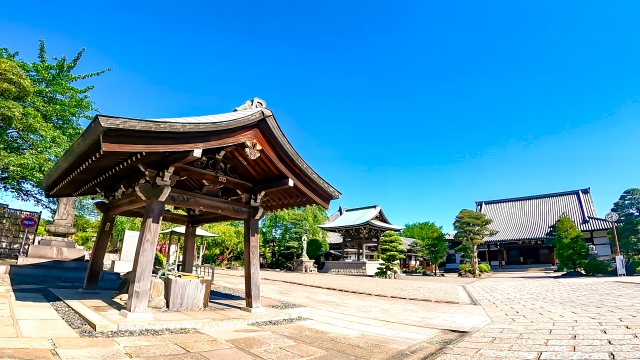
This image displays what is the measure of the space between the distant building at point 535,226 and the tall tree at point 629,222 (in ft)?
21.9

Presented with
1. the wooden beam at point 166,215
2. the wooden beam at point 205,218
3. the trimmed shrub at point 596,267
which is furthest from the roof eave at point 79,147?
the trimmed shrub at point 596,267

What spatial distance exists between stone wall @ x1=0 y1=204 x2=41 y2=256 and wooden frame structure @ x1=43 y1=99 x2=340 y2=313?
12001mm

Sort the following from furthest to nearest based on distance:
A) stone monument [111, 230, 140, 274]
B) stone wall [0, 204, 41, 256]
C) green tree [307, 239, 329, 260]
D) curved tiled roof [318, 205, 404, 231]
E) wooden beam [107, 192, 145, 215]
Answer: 1. green tree [307, 239, 329, 260]
2. curved tiled roof [318, 205, 404, 231]
3. stone wall [0, 204, 41, 256]
4. stone monument [111, 230, 140, 274]
5. wooden beam [107, 192, 145, 215]

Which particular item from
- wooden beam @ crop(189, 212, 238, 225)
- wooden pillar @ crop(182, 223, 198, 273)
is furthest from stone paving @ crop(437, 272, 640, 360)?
wooden pillar @ crop(182, 223, 198, 273)

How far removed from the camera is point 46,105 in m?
16.9

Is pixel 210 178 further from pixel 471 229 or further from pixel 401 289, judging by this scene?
pixel 471 229

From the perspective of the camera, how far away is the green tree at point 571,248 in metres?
23.6

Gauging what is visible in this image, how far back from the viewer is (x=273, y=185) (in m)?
6.84

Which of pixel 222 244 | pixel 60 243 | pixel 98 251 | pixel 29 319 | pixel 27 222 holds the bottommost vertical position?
pixel 29 319

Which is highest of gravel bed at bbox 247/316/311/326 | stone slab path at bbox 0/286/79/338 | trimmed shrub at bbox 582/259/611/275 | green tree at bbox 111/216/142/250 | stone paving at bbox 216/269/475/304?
green tree at bbox 111/216/142/250

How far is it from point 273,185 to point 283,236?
28.0 m

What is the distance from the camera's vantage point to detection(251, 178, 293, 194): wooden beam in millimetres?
6625

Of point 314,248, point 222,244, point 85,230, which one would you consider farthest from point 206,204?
point 85,230

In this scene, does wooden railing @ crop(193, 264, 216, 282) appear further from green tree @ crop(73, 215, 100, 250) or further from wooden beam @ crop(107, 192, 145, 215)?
green tree @ crop(73, 215, 100, 250)
